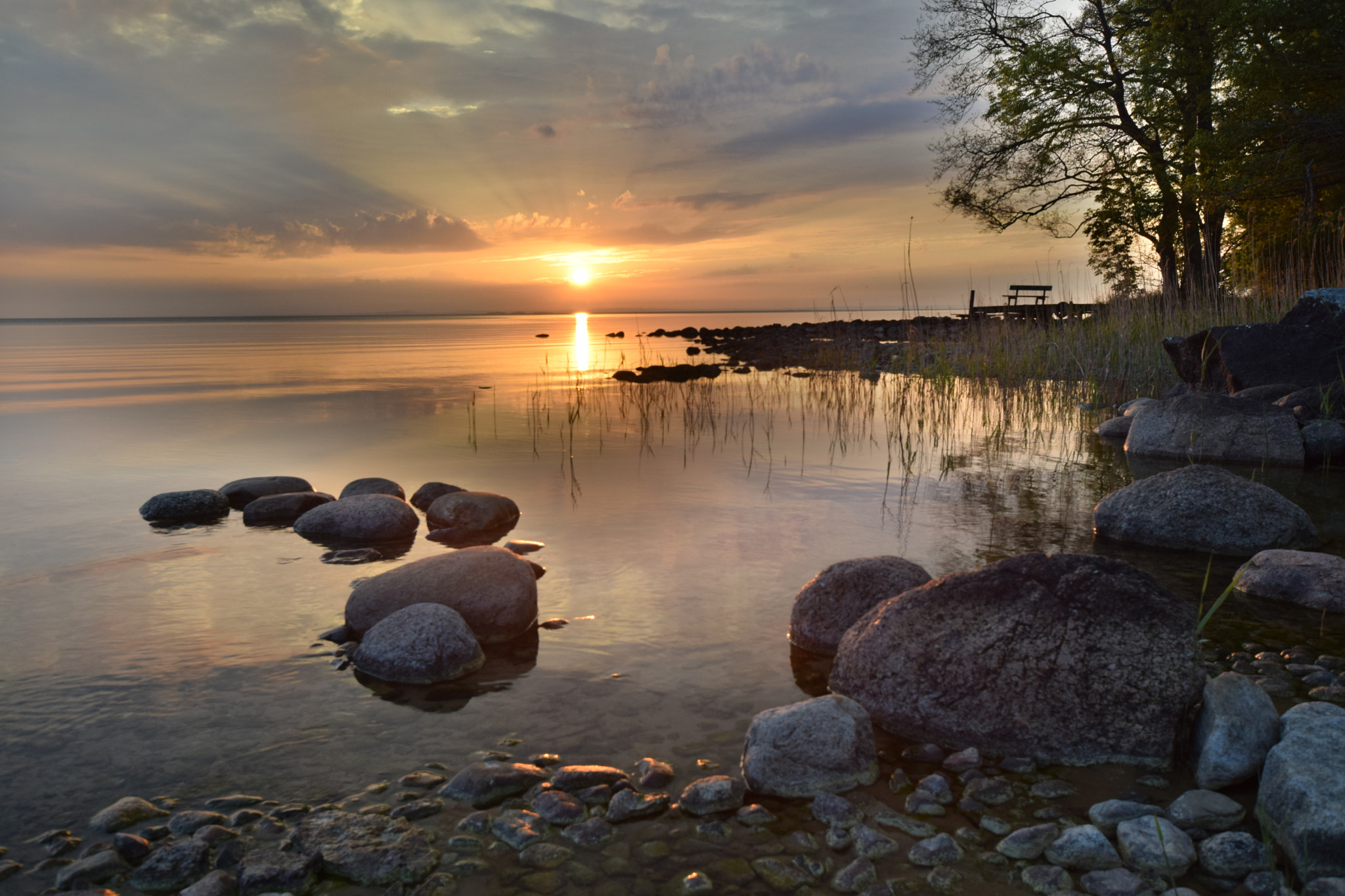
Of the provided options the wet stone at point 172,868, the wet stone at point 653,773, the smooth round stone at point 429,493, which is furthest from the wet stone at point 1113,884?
the smooth round stone at point 429,493

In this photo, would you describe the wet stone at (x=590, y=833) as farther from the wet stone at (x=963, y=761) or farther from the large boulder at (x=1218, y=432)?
the large boulder at (x=1218, y=432)

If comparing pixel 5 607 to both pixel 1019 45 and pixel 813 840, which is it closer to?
pixel 813 840

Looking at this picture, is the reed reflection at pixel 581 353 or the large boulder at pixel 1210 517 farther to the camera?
the reed reflection at pixel 581 353

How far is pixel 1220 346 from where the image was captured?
36.6ft

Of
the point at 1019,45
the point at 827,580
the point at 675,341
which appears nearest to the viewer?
the point at 827,580

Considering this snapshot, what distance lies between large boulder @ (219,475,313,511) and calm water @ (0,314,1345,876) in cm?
76

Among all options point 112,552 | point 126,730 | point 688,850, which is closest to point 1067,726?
point 688,850

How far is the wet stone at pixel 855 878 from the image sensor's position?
2.48 metres

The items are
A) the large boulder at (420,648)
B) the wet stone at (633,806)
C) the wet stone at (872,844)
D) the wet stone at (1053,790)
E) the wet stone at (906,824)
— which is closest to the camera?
the wet stone at (872,844)

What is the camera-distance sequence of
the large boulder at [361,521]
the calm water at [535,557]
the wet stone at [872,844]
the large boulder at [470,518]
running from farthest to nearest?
the large boulder at [470,518], the large boulder at [361,521], the calm water at [535,557], the wet stone at [872,844]

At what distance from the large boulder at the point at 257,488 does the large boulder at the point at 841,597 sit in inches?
215

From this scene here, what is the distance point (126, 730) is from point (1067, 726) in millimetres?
3874

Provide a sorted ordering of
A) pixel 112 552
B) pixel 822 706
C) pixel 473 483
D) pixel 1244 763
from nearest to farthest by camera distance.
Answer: pixel 1244 763
pixel 822 706
pixel 112 552
pixel 473 483

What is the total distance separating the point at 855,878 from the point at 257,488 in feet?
22.9
